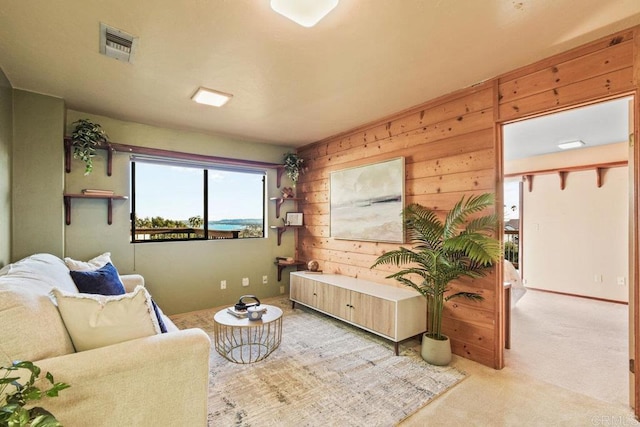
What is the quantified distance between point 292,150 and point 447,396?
13.0ft

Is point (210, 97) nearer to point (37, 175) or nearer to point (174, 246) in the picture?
point (37, 175)

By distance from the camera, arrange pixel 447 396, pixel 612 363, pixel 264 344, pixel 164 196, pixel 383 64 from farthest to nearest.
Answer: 1. pixel 164 196
2. pixel 264 344
3. pixel 612 363
4. pixel 383 64
5. pixel 447 396

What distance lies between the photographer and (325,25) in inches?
71.7

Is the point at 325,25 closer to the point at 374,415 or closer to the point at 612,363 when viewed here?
the point at 374,415

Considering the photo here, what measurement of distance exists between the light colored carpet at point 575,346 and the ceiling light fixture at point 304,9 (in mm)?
3043

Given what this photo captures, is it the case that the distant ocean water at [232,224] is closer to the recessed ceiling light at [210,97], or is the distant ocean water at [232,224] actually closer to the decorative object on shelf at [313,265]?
the decorative object on shelf at [313,265]

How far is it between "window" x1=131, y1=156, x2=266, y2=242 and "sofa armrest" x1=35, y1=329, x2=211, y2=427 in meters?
2.76

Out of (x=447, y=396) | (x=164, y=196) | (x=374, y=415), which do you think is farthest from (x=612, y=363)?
(x=164, y=196)

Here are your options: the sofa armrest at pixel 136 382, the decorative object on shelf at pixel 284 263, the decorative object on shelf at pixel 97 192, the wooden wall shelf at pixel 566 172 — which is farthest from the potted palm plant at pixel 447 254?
the wooden wall shelf at pixel 566 172

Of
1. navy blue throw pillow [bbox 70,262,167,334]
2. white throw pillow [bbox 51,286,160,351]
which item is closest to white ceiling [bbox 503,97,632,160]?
white throw pillow [bbox 51,286,160,351]

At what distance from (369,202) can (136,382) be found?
114 inches

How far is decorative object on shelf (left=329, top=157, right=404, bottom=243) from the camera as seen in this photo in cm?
335

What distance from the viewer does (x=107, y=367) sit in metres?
1.28

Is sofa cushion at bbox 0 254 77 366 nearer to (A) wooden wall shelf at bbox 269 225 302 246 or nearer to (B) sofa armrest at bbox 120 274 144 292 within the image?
(B) sofa armrest at bbox 120 274 144 292
